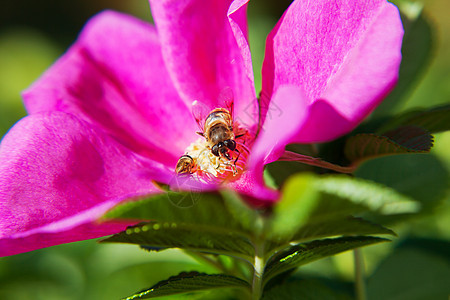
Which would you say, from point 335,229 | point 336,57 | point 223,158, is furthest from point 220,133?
point 335,229

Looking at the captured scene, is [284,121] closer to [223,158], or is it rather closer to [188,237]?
[188,237]

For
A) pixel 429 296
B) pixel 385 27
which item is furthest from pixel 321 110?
pixel 429 296

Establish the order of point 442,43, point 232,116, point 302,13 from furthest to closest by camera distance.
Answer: point 442,43
point 232,116
point 302,13

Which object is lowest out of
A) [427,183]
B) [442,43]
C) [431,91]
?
[427,183]

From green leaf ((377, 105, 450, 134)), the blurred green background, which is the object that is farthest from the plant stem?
green leaf ((377, 105, 450, 134))

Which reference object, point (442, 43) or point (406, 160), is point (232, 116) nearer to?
point (406, 160)

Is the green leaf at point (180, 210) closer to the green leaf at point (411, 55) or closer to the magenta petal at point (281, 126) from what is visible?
the magenta petal at point (281, 126)

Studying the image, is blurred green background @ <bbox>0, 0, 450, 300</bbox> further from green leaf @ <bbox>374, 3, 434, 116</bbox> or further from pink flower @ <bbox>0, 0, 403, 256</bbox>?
pink flower @ <bbox>0, 0, 403, 256</bbox>
